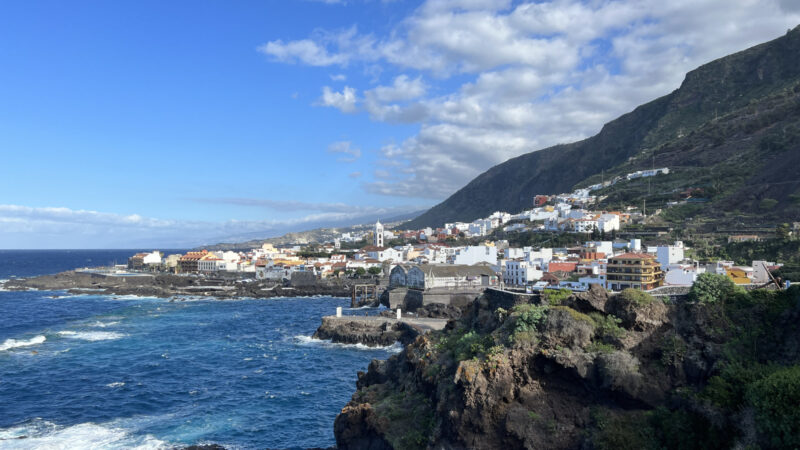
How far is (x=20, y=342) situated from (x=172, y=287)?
160 feet

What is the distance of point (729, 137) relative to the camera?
110250 millimetres

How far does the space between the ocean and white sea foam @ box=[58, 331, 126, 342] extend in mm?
86

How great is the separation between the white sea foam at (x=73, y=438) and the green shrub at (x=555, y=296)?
16.3m

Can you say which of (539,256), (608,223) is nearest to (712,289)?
(539,256)

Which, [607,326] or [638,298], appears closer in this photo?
[607,326]

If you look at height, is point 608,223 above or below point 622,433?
above

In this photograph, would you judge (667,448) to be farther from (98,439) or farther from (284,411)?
(98,439)

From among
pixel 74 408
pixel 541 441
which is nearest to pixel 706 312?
pixel 541 441

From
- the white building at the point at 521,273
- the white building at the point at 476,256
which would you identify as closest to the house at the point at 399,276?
the white building at the point at 476,256

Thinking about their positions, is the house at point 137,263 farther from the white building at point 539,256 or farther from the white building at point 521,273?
the white building at point 521,273

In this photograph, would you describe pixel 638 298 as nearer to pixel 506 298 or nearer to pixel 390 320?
pixel 506 298

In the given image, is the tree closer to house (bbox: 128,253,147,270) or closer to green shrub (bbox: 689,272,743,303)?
green shrub (bbox: 689,272,743,303)

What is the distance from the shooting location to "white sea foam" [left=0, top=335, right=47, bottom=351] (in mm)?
41447

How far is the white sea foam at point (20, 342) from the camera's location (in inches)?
1632
